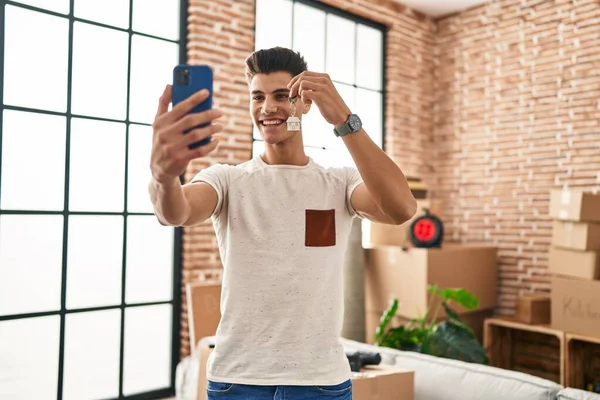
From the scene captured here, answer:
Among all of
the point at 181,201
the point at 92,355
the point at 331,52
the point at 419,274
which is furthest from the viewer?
the point at 331,52

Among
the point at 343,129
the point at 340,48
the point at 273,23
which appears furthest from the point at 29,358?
the point at 340,48

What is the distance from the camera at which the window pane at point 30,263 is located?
286cm

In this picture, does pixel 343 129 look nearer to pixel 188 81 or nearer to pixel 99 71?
pixel 188 81

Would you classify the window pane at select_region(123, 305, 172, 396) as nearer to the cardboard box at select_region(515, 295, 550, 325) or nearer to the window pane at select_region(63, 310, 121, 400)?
the window pane at select_region(63, 310, 121, 400)

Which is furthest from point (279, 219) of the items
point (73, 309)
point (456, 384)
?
point (73, 309)

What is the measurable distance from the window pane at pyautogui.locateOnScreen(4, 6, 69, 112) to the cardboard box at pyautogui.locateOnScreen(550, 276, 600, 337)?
3165 mm

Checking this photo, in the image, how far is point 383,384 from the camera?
83.0 inches

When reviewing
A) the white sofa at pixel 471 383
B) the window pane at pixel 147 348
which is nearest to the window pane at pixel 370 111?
the window pane at pixel 147 348

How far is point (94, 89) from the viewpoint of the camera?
3.17 m

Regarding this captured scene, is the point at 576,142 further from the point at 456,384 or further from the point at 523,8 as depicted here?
the point at 456,384

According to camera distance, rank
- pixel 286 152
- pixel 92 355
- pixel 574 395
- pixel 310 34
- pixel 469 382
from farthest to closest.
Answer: pixel 310 34
pixel 92 355
pixel 469 382
pixel 574 395
pixel 286 152

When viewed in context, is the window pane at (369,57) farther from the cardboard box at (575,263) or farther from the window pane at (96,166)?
the window pane at (96,166)

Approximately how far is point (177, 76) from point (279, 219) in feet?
1.36

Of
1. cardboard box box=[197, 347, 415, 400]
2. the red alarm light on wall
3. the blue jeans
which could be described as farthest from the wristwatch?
the red alarm light on wall
